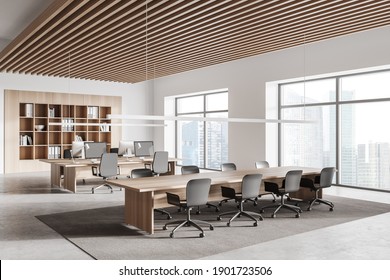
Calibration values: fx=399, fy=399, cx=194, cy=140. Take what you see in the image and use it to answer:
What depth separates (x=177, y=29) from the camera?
22.5 feet

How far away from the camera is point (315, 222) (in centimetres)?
623

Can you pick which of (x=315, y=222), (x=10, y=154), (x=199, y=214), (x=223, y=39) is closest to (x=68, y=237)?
(x=199, y=214)

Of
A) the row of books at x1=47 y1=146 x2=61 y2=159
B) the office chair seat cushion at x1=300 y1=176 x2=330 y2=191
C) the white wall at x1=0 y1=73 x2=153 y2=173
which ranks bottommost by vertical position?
the office chair seat cushion at x1=300 y1=176 x2=330 y2=191

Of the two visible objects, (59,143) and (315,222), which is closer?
(315,222)

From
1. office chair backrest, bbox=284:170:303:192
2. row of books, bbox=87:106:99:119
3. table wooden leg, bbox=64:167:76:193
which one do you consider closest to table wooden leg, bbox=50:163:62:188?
table wooden leg, bbox=64:167:76:193

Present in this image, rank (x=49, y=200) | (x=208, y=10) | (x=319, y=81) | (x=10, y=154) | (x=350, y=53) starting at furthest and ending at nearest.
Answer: (x=10, y=154)
(x=319, y=81)
(x=350, y=53)
(x=49, y=200)
(x=208, y=10)

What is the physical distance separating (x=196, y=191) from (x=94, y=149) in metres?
4.96

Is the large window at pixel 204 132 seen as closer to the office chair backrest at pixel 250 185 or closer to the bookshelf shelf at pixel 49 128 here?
the bookshelf shelf at pixel 49 128

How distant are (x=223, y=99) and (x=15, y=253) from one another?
9933 millimetres

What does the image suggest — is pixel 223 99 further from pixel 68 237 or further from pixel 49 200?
pixel 68 237

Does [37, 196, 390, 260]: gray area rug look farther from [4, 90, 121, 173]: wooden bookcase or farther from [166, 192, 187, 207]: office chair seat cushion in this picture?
[4, 90, 121, 173]: wooden bookcase

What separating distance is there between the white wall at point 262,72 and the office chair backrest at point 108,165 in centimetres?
433

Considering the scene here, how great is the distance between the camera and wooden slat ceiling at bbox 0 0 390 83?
18.7 ft

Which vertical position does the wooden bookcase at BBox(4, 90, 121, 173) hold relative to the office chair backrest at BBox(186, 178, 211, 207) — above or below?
above
